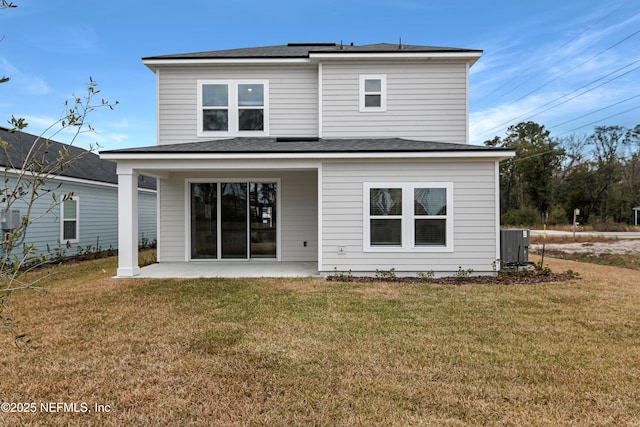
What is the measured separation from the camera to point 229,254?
1029 cm

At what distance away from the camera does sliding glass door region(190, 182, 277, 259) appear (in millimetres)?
10180

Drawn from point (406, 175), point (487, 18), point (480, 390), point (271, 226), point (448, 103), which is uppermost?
point (487, 18)

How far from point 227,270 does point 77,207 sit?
699 cm

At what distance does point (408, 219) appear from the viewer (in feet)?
26.6

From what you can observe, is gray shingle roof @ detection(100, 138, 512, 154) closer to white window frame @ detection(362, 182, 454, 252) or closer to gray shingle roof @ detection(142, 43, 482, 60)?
white window frame @ detection(362, 182, 454, 252)

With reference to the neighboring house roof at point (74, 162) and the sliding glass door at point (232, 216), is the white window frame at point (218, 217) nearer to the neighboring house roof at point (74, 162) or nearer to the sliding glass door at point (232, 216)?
the sliding glass door at point (232, 216)

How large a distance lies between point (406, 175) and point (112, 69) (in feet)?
Answer: 42.8

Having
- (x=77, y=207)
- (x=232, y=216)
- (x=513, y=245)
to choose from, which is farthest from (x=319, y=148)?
(x=77, y=207)

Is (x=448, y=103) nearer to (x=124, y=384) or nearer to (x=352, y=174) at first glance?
(x=352, y=174)

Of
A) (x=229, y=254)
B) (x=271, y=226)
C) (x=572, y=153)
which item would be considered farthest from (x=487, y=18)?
(x=572, y=153)

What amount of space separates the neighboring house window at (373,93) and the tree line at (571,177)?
31.9 metres

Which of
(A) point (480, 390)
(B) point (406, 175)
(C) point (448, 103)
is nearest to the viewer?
(A) point (480, 390)

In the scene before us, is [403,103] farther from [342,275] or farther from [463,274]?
[342,275]

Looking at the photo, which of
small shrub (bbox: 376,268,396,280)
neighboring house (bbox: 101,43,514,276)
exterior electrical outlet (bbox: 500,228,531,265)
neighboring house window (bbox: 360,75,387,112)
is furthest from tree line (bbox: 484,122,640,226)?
small shrub (bbox: 376,268,396,280)
